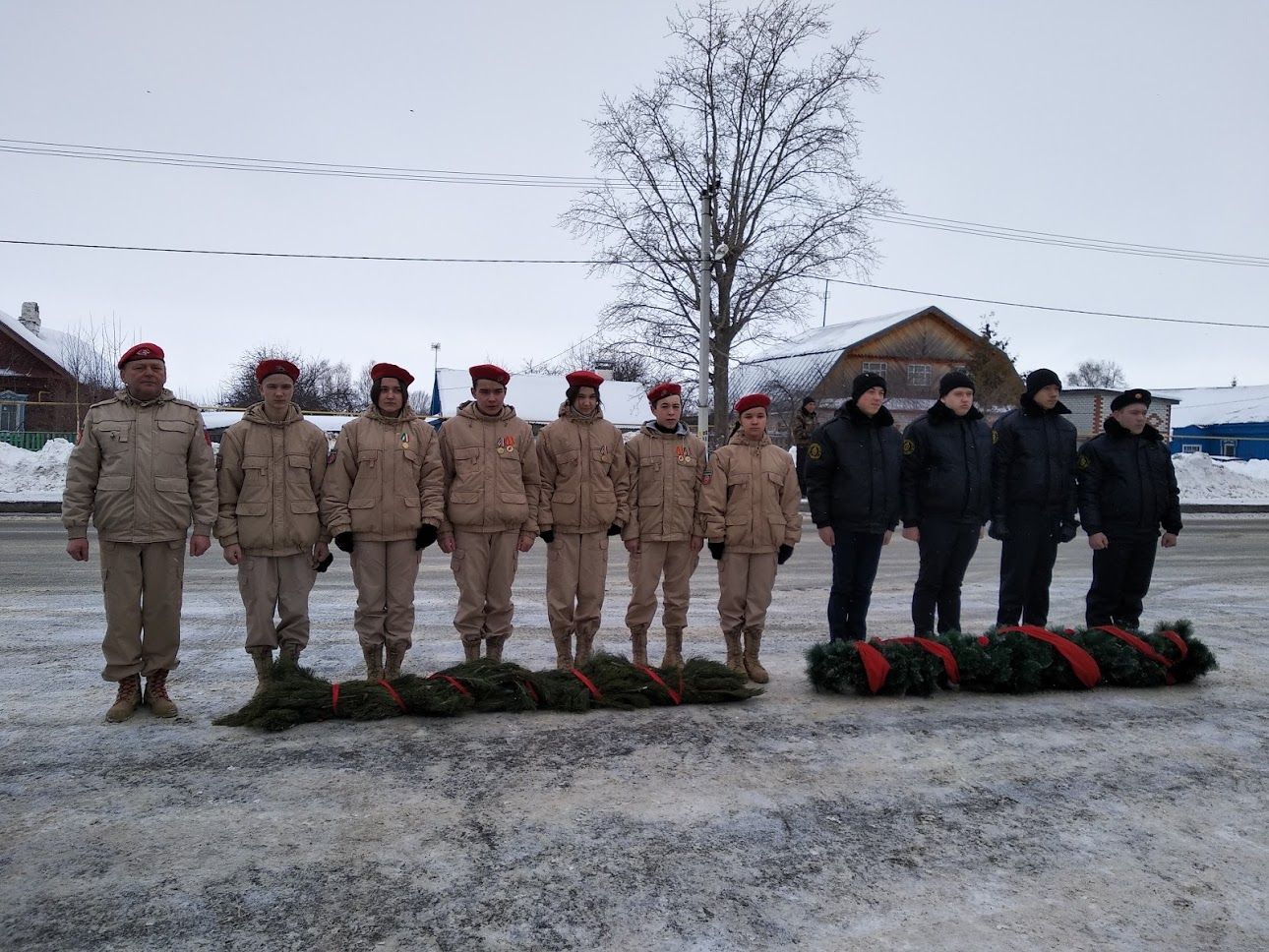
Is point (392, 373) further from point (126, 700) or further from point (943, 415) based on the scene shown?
point (943, 415)

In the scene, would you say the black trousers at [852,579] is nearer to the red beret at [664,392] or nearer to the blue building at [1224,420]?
the red beret at [664,392]

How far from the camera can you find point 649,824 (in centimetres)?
352

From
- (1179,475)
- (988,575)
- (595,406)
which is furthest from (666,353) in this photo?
(595,406)

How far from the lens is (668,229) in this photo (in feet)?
88.3

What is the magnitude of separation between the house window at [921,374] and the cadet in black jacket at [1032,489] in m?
31.7

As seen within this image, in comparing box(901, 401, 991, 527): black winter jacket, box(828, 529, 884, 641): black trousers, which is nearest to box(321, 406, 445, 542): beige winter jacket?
box(828, 529, 884, 641): black trousers

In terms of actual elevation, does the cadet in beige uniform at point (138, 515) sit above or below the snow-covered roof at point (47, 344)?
below

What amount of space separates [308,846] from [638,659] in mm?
2937

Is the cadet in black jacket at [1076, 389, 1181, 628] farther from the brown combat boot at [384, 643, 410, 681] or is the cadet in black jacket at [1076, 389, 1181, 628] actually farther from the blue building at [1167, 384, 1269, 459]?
the blue building at [1167, 384, 1269, 459]

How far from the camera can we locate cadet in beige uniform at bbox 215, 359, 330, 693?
518 centimetres

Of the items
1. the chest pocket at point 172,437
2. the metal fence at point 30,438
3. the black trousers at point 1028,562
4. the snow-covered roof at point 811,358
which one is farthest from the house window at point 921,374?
the chest pocket at point 172,437

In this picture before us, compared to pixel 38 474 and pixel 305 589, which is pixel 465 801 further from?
pixel 38 474

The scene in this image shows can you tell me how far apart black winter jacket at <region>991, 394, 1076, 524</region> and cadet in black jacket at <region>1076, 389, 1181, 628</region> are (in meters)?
0.22

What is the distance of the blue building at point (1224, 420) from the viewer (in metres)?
47.7
